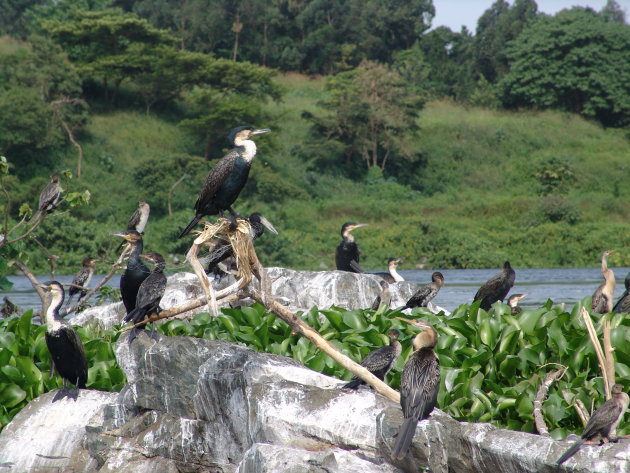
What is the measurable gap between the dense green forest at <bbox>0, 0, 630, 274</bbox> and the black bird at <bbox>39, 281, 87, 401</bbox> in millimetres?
17977

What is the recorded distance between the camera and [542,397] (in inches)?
237

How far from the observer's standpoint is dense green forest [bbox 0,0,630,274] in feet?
104

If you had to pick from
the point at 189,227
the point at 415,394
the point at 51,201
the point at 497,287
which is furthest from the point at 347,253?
the point at 415,394

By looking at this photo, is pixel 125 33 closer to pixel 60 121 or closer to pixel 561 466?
pixel 60 121

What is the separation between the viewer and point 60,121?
117ft

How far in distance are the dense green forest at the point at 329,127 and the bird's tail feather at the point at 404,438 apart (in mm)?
20468

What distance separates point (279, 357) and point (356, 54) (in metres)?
46.7

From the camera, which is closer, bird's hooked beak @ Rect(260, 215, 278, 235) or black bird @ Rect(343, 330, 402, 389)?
black bird @ Rect(343, 330, 402, 389)

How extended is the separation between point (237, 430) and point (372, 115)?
3356 centimetres

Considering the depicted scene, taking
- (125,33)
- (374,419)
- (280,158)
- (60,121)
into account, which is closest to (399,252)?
(280,158)

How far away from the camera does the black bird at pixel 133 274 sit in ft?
22.3

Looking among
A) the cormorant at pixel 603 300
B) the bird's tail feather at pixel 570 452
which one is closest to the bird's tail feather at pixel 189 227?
the bird's tail feather at pixel 570 452

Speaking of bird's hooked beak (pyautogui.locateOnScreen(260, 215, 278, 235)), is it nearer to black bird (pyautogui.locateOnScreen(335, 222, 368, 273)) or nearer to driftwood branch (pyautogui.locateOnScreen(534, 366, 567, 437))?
driftwood branch (pyautogui.locateOnScreen(534, 366, 567, 437))

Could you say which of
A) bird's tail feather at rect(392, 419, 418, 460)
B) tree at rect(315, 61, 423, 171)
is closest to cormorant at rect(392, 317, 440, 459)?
bird's tail feather at rect(392, 419, 418, 460)
